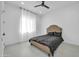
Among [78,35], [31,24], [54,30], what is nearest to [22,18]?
[31,24]

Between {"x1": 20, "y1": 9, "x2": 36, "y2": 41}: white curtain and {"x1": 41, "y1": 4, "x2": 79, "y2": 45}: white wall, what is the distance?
1869mm

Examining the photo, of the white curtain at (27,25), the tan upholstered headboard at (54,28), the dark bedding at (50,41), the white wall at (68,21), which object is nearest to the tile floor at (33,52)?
the dark bedding at (50,41)

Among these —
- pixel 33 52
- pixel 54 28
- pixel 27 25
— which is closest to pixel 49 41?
pixel 33 52

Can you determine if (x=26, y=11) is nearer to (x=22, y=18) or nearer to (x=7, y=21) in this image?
(x=22, y=18)

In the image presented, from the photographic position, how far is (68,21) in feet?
17.3

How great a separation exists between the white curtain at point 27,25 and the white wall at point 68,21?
1.87 meters

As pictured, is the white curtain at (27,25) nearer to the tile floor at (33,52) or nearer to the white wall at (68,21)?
the white wall at (68,21)

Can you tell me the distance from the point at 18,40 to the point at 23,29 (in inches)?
38.0

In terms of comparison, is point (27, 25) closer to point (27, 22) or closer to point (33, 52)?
point (27, 22)

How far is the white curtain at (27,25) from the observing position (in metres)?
5.36

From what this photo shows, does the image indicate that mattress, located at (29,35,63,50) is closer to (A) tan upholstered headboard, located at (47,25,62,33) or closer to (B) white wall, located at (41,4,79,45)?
(B) white wall, located at (41,4,79,45)

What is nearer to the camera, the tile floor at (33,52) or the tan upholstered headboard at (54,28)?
the tile floor at (33,52)

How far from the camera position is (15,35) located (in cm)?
481

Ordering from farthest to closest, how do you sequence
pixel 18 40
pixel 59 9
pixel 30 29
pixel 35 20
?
1. pixel 35 20
2. pixel 30 29
3. pixel 59 9
4. pixel 18 40
